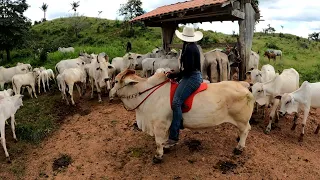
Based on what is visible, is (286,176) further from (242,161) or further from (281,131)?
(281,131)

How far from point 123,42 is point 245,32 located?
19.6m

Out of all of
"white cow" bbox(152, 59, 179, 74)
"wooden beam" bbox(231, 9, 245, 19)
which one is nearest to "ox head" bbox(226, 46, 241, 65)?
"wooden beam" bbox(231, 9, 245, 19)

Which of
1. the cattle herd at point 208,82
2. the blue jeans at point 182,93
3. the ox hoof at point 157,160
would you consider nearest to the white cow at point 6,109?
the cattle herd at point 208,82

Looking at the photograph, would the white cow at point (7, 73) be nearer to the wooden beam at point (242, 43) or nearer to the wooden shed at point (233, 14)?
the wooden shed at point (233, 14)

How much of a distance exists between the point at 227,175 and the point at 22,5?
30549 mm

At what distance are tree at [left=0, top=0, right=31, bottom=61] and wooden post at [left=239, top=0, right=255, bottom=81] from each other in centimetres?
2411

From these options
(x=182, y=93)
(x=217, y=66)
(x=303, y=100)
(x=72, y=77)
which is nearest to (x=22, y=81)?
(x=72, y=77)

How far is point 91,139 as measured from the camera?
806 centimetres

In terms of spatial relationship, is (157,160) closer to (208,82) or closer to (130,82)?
(130,82)

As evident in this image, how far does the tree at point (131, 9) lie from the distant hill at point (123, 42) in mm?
2240

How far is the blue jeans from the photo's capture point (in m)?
5.98

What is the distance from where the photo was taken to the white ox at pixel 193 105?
6199 mm

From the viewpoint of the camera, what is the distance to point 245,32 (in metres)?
10.6

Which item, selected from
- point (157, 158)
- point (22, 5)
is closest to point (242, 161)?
point (157, 158)
